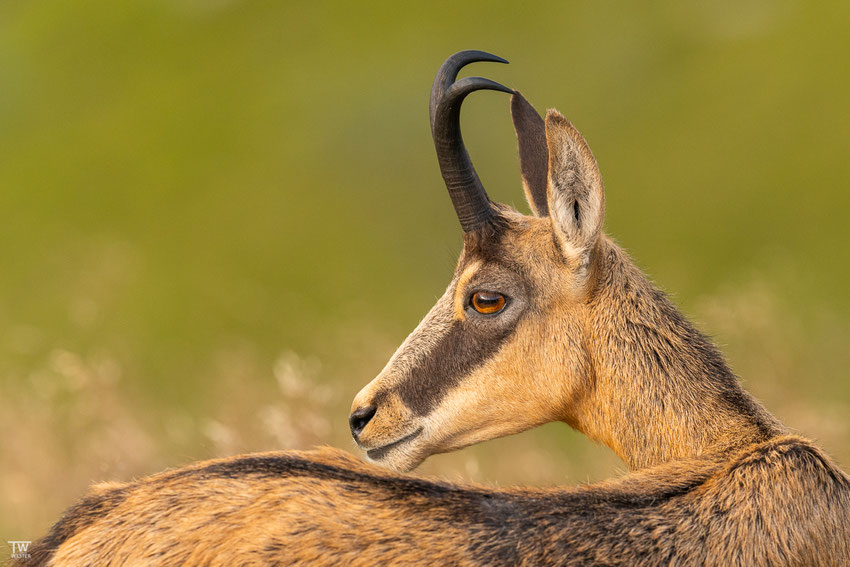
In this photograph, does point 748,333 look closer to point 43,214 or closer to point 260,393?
point 260,393

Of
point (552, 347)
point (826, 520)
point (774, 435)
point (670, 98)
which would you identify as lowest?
point (826, 520)

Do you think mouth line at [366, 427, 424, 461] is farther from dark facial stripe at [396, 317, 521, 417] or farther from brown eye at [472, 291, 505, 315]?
brown eye at [472, 291, 505, 315]

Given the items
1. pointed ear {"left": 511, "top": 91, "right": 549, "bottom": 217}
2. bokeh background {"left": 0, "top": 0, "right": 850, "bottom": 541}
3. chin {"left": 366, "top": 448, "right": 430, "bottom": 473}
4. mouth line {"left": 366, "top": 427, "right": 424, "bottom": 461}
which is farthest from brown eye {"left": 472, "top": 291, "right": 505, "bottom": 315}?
bokeh background {"left": 0, "top": 0, "right": 850, "bottom": 541}

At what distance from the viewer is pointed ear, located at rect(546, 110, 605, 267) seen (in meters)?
5.50

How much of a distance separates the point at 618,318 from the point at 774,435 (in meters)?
1.06

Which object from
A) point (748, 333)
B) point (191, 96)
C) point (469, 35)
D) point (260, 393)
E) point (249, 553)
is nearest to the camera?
point (249, 553)

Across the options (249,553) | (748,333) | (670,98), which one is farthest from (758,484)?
(670,98)

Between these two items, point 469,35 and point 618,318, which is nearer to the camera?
point 618,318

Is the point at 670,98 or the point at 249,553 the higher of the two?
the point at 670,98

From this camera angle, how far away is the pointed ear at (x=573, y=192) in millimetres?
5496

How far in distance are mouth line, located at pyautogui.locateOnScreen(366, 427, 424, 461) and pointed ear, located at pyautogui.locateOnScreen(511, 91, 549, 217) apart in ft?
6.58

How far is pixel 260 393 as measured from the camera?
38.6 feet

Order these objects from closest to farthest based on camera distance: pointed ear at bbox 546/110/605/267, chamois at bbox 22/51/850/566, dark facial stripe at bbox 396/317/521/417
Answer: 1. chamois at bbox 22/51/850/566
2. pointed ear at bbox 546/110/605/267
3. dark facial stripe at bbox 396/317/521/417

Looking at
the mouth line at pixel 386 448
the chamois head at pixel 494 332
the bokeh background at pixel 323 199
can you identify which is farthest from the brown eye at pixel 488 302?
the bokeh background at pixel 323 199
